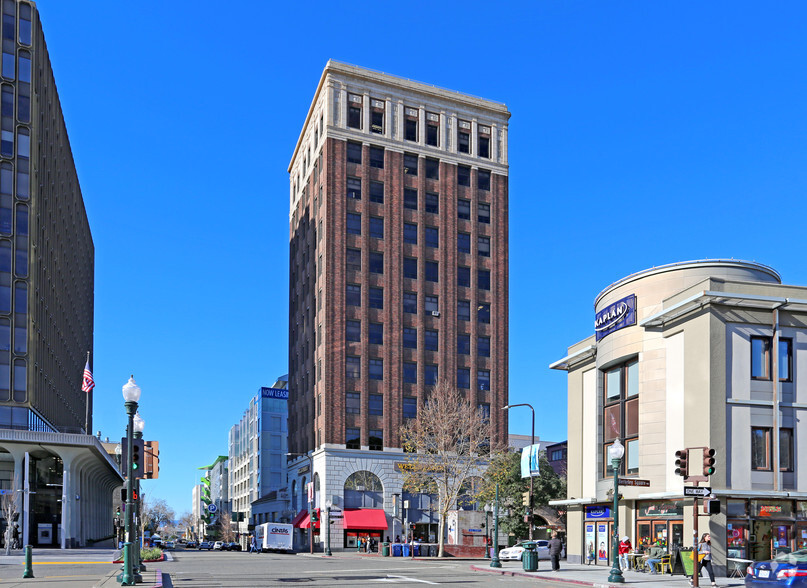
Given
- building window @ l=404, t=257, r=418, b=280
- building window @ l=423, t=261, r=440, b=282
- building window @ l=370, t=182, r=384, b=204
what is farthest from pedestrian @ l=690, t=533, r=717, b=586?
building window @ l=370, t=182, r=384, b=204

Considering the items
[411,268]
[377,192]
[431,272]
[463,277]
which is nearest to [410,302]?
[411,268]

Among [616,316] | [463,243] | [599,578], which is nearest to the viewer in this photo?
[599,578]

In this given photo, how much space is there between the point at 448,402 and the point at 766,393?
36.2 m

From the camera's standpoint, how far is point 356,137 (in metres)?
79.5

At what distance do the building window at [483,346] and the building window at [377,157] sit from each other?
18.9m

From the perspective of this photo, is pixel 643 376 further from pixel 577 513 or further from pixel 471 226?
pixel 471 226

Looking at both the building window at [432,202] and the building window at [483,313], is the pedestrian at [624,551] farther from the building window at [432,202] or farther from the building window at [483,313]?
the building window at [432,202]

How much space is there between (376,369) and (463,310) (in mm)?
10523

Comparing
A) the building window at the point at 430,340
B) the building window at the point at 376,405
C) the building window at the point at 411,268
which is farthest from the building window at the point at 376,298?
the building window at the point at 376,405

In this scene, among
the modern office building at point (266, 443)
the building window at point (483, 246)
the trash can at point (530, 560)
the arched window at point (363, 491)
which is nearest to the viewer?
the trash can at point (530, 560)

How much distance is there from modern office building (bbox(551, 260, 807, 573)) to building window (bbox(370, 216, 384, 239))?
40605mm

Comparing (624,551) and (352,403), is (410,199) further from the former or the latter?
(624,551)

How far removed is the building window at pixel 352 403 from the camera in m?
75.7

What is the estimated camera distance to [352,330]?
76.8m
